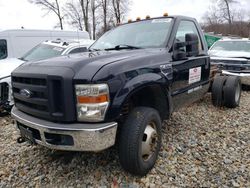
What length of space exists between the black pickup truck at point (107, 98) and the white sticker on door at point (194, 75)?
13.2 inches

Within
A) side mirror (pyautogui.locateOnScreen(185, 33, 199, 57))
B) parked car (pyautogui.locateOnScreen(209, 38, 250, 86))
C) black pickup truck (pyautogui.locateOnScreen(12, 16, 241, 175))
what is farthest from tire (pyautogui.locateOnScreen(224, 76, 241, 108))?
black pickup truck (pyautogui.locateOnScreen(12, 16, 241, 175))

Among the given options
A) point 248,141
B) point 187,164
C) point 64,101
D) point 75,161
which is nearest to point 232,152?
point 248,141

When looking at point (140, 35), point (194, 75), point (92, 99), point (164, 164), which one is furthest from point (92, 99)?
point (194, 75)

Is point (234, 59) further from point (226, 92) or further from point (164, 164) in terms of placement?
point (164, 164)

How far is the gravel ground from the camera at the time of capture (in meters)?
3.10

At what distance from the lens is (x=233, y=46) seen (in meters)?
9.27

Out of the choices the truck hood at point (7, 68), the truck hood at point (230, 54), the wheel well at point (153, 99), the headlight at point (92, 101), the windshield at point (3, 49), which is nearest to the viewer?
the headlight at point (92, 101)

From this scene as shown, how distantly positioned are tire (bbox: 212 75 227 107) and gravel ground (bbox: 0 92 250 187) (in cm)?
129

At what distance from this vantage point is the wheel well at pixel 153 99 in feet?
10.9

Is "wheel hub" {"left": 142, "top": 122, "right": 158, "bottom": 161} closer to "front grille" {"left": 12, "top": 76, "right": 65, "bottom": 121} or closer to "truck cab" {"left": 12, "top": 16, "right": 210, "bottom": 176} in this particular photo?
"truck cab" {"left": 12, "top": 16, "right": 210, "bottom": 176}

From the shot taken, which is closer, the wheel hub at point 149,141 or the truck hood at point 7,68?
the wheel hub at point 149,141

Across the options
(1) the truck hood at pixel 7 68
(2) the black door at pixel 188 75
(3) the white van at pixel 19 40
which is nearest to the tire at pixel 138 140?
(2) the black door at pixel 188 75

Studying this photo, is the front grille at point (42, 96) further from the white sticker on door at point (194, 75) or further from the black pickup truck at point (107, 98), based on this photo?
the white sticker on door at point (194, 75)

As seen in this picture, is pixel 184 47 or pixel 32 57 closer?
pixel 184 47
